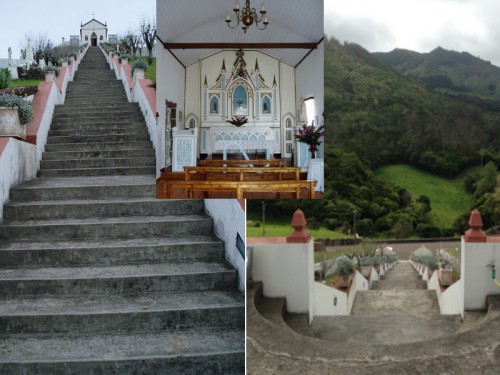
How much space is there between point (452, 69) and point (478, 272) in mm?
1465

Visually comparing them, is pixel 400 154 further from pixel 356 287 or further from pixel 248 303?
pixel 356 287

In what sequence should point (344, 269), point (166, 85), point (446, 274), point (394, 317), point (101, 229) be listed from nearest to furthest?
point (166, 85) → point (101, 229) → point (344, 269) → point (446, 274) → point (394, 317)

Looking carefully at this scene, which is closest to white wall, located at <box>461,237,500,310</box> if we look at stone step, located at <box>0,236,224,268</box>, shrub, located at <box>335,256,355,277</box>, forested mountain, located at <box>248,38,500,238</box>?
forested mountain, located at <box>248,38,500,238</box>

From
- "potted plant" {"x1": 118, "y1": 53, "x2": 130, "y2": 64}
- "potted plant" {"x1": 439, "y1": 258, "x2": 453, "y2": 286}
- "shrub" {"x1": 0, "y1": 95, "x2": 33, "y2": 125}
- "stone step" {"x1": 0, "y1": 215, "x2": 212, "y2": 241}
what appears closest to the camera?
"potted plant" {"x1": 118, "y1": 53, "x2": 130, "y2": 64}

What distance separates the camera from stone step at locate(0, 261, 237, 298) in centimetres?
246

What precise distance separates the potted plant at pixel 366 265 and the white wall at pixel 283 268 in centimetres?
53

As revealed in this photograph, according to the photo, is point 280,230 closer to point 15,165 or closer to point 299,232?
point 299,232

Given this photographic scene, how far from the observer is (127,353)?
2131 millimetres

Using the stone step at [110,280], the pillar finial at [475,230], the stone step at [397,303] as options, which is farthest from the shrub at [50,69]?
the stone step at [397,303]

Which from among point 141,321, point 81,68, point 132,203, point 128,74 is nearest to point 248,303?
point 141,321

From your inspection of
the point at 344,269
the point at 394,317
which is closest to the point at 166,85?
the point at 344,269

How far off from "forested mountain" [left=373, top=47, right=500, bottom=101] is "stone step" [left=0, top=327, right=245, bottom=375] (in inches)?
69.1

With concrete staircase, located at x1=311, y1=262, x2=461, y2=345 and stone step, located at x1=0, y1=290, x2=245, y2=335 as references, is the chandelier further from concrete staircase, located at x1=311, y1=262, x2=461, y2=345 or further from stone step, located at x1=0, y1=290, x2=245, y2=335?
concrete staircase, located at x1=311, y1=262, x2=461, y2=345

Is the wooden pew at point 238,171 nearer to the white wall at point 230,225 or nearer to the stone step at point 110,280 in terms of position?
the white wall at point 230,225
